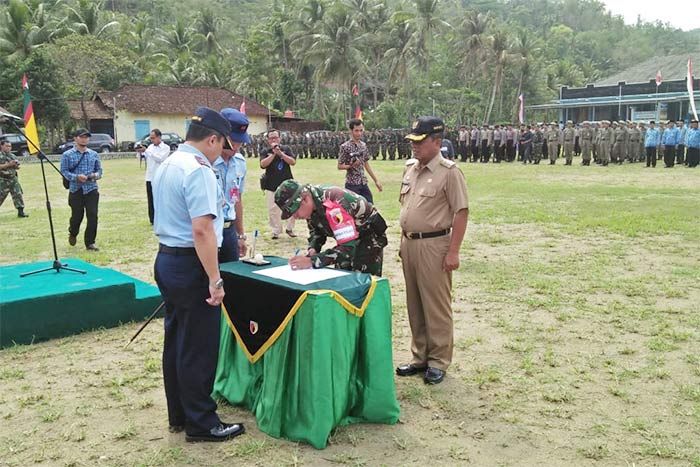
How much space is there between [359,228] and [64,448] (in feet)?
7.02

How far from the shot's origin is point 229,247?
4.69m

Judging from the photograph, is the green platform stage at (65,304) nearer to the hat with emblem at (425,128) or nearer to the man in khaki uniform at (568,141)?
the hat with emblem at (425,128)

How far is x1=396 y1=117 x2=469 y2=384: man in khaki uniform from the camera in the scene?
13.6ft

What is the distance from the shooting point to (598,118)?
152 feet

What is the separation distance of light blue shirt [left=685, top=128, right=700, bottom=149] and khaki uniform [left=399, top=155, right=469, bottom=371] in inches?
807

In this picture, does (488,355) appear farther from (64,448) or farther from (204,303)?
(64,448)

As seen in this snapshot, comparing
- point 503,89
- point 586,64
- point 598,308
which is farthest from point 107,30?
point 586,64

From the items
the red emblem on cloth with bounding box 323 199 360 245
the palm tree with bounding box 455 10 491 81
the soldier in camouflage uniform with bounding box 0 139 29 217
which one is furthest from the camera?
the palm tree with bounding box 455 10 491 81

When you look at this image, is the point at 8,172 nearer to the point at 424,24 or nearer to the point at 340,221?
the point at 340,221

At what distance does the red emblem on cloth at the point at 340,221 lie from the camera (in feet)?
12.6

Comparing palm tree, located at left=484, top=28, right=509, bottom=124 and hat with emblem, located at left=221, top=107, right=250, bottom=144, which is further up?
palm tree, located at left=484, top=28, right=509, bottom=124

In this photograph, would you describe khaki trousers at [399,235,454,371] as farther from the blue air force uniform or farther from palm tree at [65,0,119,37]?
palm tree at [65,0,119,37]

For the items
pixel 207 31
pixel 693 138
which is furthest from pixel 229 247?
pixel 207 31

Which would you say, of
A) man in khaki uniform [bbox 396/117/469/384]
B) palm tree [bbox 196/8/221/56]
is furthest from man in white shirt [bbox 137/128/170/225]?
palm tree [bbox 196/8/221/56]
